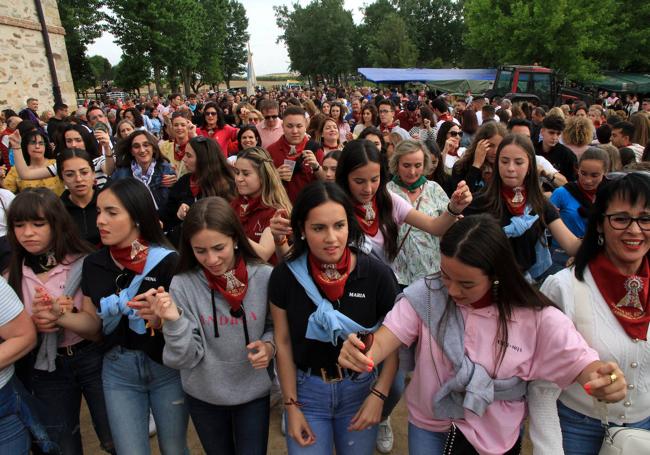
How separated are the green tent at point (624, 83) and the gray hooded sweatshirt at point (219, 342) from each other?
35.6 metres

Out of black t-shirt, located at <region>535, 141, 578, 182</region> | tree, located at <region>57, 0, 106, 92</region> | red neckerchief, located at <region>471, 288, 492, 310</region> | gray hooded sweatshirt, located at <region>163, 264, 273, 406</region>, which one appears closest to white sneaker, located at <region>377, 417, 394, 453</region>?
gray hooded sweatshirt, located at <region>163, 264, 273, 406</region>

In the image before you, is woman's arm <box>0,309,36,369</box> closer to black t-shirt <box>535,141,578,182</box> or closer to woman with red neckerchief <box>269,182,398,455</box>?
woman with red neckerchief <box>269,182,398,455</box>

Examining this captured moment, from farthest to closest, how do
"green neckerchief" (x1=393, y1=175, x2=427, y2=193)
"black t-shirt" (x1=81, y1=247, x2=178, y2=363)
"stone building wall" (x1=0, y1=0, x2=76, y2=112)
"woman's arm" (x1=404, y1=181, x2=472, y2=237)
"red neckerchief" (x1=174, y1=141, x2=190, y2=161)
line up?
"stone building wall" (x1=0, y1=0, x2=76, y2=112), "red neckerchief" (x1=174, y1=141, x2=190, y2=161), "green neckerchief" (x1=393, y1=175, x2=427, y2=193), "woman's arm" (x1=404, y1=181, x2=472, y2=237), "black t-shirt" (x1=81, y1=247, x2=178, y2=363)

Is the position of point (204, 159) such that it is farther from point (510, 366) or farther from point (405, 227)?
point (510, 366)

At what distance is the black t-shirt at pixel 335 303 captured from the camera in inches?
84.1

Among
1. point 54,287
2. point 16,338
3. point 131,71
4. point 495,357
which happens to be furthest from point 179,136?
point 131,71

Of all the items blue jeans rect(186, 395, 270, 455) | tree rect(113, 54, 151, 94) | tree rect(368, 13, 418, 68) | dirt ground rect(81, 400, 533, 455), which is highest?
tree rect(368, 13, 418, 68)

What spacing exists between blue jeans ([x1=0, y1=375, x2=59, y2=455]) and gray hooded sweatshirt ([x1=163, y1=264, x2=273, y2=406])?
0.86m

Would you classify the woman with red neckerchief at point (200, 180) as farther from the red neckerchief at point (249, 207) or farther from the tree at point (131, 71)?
the tree at point (131, 71)

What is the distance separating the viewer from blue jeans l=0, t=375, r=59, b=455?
2172mm

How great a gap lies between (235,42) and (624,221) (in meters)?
68.5

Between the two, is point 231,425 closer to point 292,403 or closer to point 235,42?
point 292,403

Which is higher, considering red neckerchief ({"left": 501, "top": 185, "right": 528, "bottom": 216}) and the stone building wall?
the stone building wall

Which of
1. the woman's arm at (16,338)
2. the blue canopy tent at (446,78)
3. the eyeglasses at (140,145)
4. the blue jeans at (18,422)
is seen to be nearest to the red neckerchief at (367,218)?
the woman's arm at (16,338)
